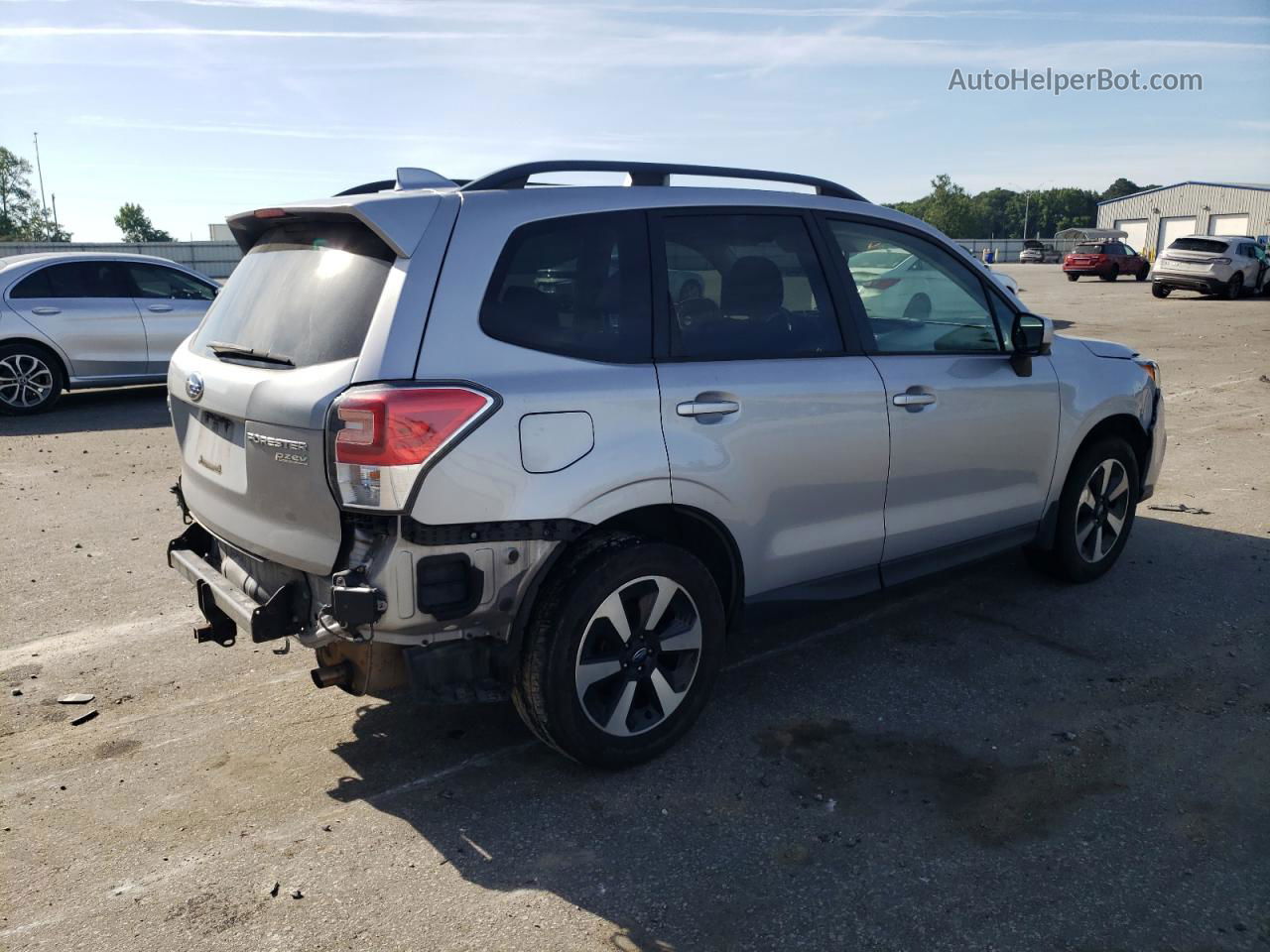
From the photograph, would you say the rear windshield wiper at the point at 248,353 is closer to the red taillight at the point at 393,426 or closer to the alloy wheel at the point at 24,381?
the red taillight at the point at 393,426

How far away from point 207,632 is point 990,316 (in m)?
3.60

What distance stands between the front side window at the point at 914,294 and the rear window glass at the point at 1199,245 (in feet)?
91.1

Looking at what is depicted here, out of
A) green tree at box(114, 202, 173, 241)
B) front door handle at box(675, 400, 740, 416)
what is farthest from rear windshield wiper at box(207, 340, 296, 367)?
green tree at box(114, 202, 173, 241)

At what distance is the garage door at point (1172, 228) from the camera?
74938 mm

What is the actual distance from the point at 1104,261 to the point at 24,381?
3718 cm

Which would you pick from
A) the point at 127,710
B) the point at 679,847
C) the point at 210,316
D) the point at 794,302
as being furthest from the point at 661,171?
the point at 127,710

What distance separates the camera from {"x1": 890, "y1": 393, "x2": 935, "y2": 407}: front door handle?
424 centimetres

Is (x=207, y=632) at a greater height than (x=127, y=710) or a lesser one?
greater

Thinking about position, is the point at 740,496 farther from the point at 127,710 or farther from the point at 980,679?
the point at 127,710

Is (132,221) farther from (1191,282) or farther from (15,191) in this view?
(1191,282)

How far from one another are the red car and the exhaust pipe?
40.7 metres

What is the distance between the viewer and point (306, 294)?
347 centimetres

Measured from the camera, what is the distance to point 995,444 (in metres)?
4.71

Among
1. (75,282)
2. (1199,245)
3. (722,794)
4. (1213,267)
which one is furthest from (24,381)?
(1199,245)
